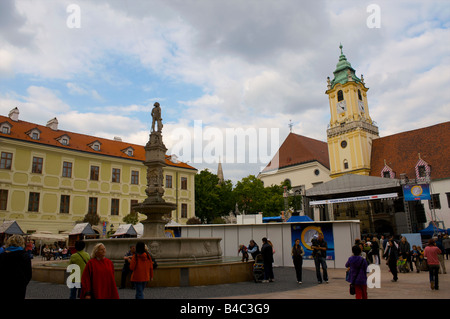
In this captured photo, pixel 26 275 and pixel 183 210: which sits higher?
pixel 183 210

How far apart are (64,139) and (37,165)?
14.4ft

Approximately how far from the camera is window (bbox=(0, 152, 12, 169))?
100 ft

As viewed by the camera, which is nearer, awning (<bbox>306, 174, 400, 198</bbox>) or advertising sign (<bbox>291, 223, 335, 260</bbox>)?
advertising sign (<bbox>291, 223, 335, 260</bbox>)

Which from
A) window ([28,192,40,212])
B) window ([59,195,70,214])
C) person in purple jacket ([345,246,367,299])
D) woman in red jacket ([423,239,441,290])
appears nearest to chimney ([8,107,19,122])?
window ([28,192,40,212])

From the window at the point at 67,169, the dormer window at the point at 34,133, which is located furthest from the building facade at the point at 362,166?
the dormer window at the point at 34,133

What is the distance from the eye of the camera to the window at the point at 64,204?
33.3m

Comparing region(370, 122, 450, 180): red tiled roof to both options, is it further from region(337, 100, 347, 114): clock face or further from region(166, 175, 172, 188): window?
region(166, 175, 172, 188): window

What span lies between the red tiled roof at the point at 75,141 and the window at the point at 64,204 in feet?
17.0

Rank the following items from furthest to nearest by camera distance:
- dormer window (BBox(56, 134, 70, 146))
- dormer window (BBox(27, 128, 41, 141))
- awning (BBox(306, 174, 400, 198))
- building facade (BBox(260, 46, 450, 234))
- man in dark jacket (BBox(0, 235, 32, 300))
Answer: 1. building facade (BBox(260, 46, 450, 234))
2. dormer window (BBox(56, 134, 70, 146))
3. dormer window (BBox(27, 128, 41, 141))
4. awning (BBox(306, 174, 400, 198))
5. man in dark jacket (BBox(0, 235, 32, 300))

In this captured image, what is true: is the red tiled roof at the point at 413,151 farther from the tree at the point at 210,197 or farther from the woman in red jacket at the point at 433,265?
the woman in red jacket at the point at 433,265

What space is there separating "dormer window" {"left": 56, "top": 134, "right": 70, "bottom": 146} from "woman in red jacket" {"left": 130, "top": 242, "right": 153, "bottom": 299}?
110 feet

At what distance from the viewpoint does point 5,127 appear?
3169cm

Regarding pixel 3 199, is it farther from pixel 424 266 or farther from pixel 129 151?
pixel 424 266

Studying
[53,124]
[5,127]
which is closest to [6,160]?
[5,127]
